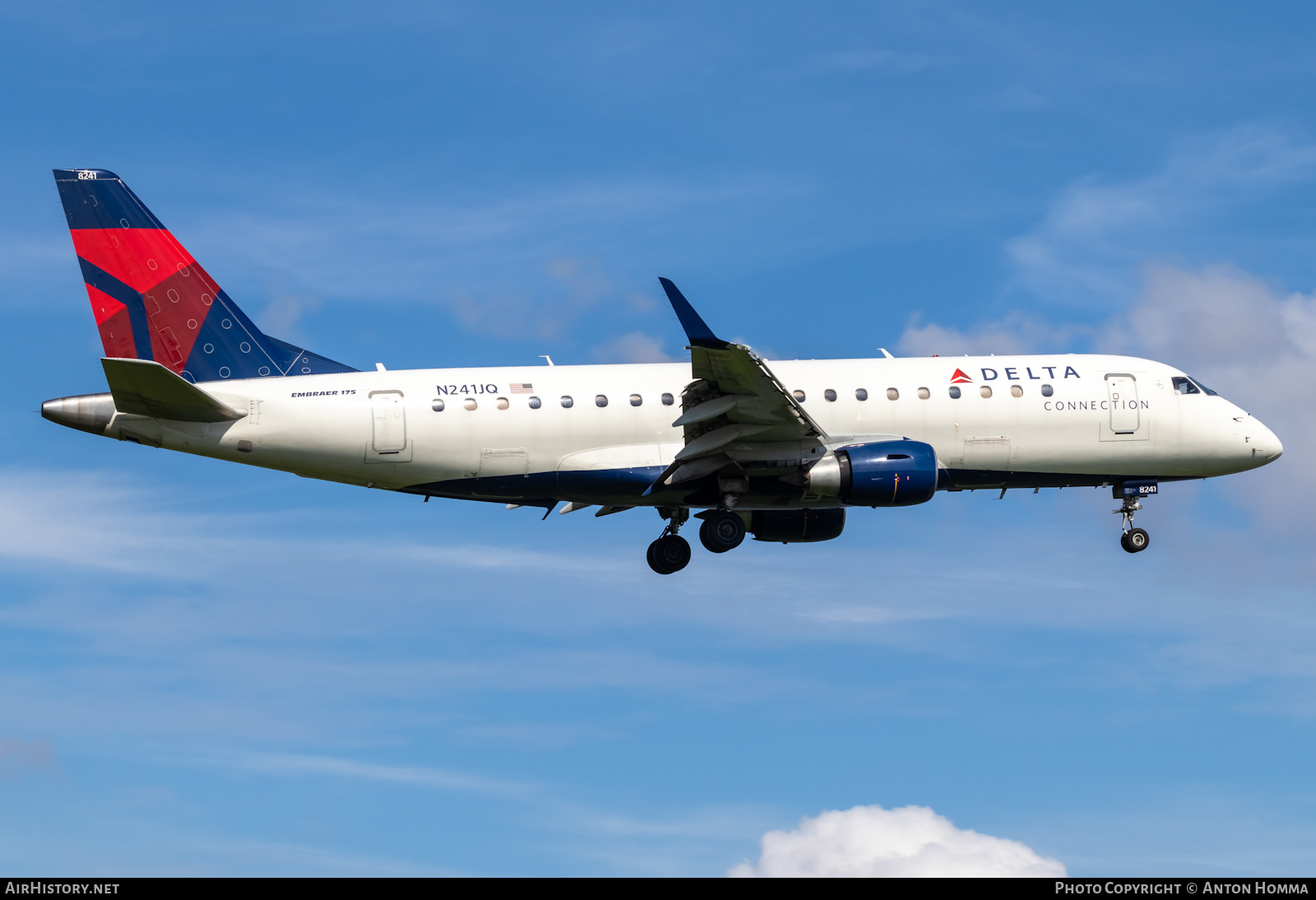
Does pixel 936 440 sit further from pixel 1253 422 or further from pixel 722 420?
pixel 1253 422

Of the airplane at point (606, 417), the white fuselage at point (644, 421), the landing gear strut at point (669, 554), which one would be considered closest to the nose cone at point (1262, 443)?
the white fuselage at point (644, 421)

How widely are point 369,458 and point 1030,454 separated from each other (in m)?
17.9

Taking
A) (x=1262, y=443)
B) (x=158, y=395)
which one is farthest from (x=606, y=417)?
(x=1262, y=443)

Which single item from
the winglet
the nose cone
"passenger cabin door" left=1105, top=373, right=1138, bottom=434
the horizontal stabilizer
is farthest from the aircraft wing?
the nose cone

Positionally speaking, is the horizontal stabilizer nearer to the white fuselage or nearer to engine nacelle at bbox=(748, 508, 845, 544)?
the white fuselage

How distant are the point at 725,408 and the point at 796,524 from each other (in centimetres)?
767

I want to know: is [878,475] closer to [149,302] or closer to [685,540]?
[685,540]

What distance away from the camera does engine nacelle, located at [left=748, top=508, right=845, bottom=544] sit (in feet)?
144

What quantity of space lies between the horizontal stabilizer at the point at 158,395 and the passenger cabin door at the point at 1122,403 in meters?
23.7

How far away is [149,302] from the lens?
39812 mm

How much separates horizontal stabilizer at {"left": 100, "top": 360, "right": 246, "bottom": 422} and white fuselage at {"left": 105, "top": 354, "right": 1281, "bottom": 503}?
341 millimetres

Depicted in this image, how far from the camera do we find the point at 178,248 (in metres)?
40.6
